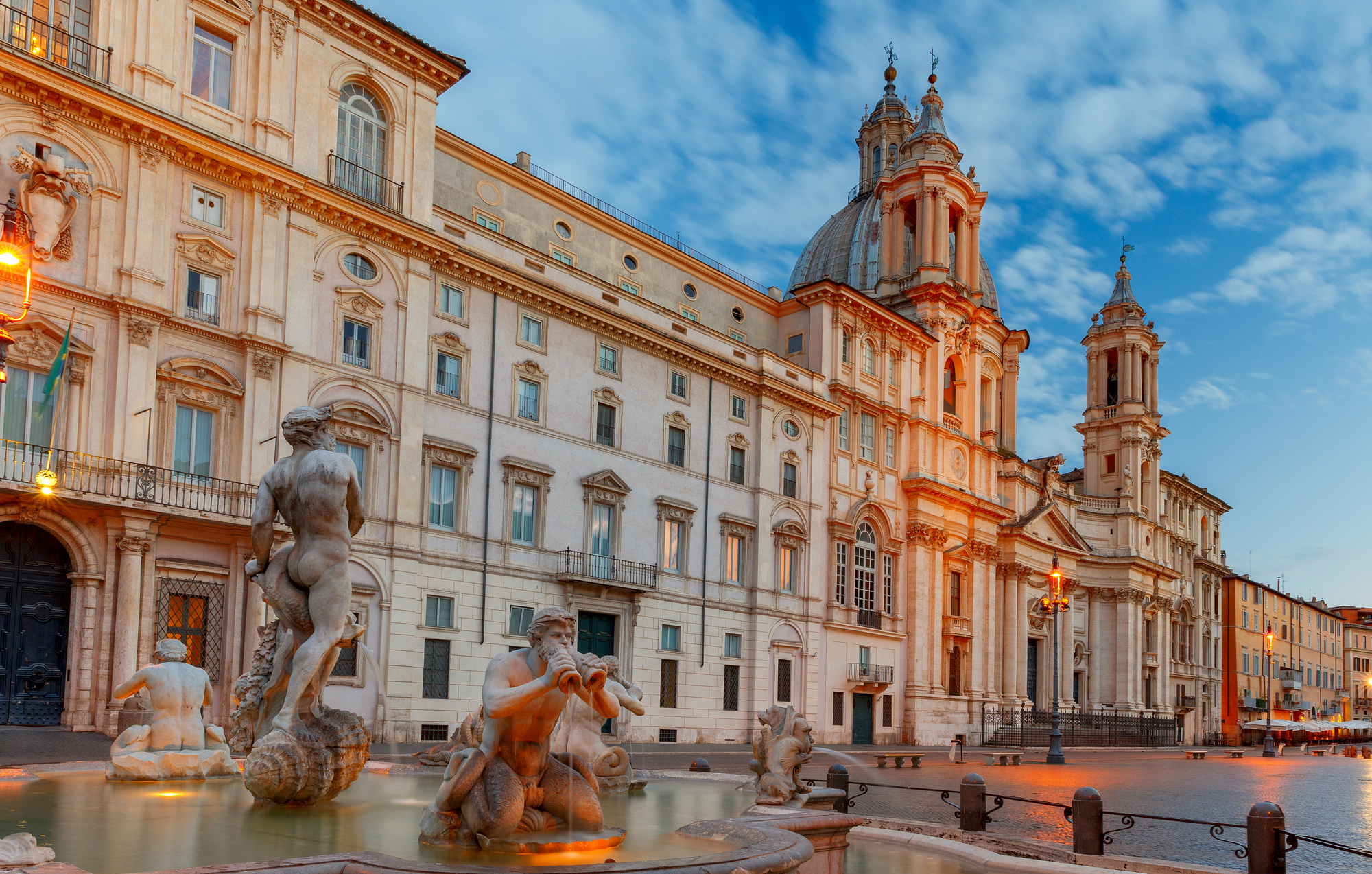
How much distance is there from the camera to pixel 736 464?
140 ft

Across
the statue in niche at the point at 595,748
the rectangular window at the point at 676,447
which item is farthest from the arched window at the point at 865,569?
the statue in niche at the point at 595,748

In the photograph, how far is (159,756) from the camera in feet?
34.7

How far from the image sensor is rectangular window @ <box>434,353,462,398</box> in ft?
106

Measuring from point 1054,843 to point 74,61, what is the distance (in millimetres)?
24444

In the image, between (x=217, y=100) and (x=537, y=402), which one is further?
(x=537, y=402)

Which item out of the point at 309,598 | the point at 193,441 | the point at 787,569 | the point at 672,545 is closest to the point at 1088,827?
the point at 309,598

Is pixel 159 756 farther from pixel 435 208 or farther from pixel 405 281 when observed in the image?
pixel 435 208

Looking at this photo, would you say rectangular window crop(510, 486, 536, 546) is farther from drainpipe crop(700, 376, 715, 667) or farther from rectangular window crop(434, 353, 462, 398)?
drainpipe crop(700, 376, 715, 667)

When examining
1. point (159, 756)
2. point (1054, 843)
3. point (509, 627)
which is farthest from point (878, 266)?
point (159, 756)

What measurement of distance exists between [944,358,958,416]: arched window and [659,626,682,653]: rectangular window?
2358 cm

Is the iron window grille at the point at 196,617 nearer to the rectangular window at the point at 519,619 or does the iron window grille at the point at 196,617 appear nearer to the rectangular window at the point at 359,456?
the rectangular window at the point at 359,456

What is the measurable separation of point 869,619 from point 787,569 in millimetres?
5887

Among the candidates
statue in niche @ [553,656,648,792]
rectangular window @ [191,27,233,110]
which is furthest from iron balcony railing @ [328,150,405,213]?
statue in niche @ [553,656,648,792]

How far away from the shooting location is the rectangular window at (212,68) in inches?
1087
